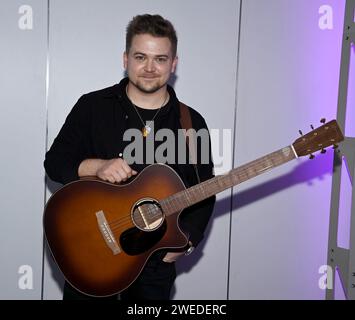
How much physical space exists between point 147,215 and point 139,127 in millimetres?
424

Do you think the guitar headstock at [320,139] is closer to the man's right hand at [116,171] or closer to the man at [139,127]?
the man at [139,127]

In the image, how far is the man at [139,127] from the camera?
222cm

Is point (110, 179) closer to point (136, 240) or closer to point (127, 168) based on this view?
point (127, 168)

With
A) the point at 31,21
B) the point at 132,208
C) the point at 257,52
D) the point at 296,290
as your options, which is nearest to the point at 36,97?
the point at 31,21

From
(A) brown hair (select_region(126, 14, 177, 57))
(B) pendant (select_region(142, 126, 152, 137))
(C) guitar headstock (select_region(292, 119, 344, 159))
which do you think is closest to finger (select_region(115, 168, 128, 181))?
(B) pendant (select_region(142, 126, 152, 137))

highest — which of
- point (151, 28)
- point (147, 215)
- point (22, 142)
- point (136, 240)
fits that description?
point (151, 28)

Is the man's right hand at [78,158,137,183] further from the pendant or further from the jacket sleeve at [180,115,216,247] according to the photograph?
the jacket sleeve at [180,115,216,247]

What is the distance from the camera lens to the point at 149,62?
2.22m

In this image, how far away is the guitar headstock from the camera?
2.06m

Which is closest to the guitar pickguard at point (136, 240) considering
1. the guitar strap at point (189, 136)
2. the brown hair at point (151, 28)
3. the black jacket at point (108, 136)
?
the black jacket at point (108, 136)

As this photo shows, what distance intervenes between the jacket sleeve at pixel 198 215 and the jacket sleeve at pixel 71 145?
529mm

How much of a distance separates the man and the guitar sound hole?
0.14 metres

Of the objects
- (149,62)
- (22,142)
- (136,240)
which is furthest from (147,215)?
(22,142)

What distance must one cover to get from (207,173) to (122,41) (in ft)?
3.52
